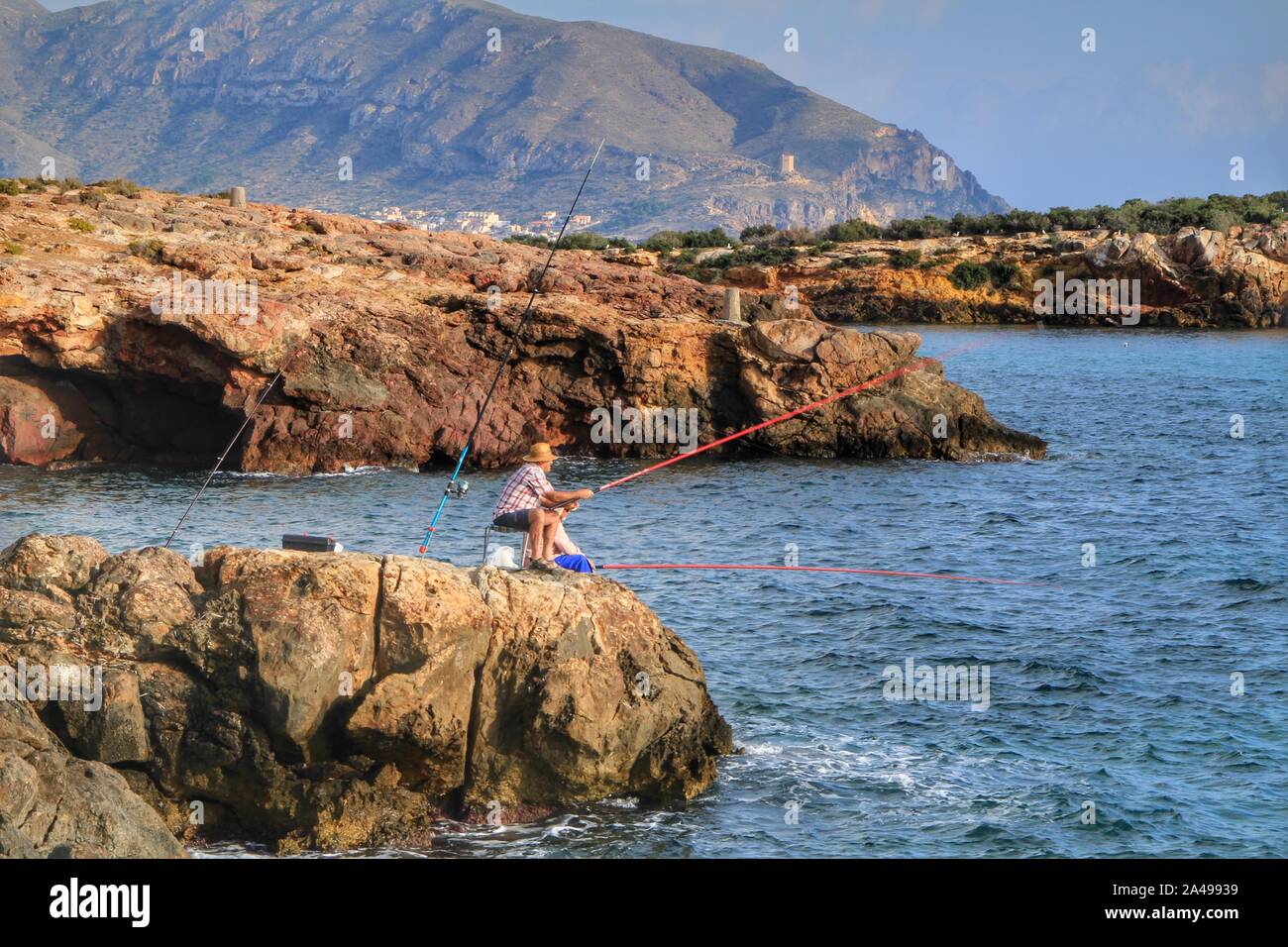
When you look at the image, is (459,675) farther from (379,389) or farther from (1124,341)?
(1124,341)

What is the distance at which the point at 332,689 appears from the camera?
1159 cm

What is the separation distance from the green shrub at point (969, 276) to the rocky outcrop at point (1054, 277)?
0.31ft

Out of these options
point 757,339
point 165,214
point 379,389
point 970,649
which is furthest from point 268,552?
point 165,214

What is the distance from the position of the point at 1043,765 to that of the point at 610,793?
4.30m

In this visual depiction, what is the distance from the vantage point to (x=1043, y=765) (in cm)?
1374

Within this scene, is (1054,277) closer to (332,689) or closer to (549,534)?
(549,534)

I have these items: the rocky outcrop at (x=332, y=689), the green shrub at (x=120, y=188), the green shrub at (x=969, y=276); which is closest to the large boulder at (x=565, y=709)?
the rocky outcrop at (x=332, y=689)

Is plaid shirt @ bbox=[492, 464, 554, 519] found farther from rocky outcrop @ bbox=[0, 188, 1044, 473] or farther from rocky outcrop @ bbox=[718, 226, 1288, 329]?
rocky outcrop @ bbox=[718, 226, 1288, 329]

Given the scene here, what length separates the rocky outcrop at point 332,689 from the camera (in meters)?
11.4

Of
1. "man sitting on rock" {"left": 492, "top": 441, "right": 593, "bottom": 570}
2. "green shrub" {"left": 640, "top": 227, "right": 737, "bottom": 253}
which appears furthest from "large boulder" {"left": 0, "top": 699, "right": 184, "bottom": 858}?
"green shrub" {"left": 640, "top": 227, "right": 737, "bottom": 253}

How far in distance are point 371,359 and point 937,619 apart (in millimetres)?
15579

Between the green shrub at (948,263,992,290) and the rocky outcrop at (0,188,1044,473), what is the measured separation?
39.8 metres

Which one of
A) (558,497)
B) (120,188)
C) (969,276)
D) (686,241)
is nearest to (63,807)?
(558,497)
